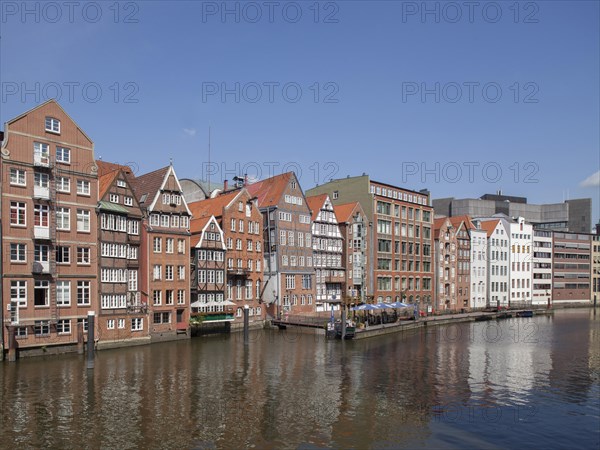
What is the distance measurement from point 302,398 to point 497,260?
352 feet

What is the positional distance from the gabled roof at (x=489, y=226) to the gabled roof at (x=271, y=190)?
67359 mm

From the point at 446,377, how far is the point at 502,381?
4.51 m

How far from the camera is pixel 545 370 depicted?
5009 cm

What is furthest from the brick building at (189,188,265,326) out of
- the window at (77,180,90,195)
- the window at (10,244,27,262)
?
the window at (10,244,27,262)

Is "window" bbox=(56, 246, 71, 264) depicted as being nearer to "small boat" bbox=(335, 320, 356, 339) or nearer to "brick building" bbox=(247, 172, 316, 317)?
"small boat" bbox=(335, 320, 356, 339)

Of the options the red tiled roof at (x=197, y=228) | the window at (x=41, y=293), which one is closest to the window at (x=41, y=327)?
the window at (x=41, y=293)

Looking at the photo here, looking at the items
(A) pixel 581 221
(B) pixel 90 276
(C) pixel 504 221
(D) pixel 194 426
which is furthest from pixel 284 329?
(A) pixel 581 221

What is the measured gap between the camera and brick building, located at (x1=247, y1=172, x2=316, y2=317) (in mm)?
81938

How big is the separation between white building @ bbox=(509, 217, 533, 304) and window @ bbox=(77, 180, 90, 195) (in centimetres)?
11206

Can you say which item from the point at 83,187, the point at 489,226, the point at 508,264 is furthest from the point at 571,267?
the point at 83,187

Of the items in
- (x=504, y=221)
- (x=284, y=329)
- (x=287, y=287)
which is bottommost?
(x=284, y=329)

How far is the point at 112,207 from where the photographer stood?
58.6 m

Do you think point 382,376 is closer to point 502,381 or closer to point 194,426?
point 502,381

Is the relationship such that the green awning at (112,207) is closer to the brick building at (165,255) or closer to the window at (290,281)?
the brick building at (165,255)
